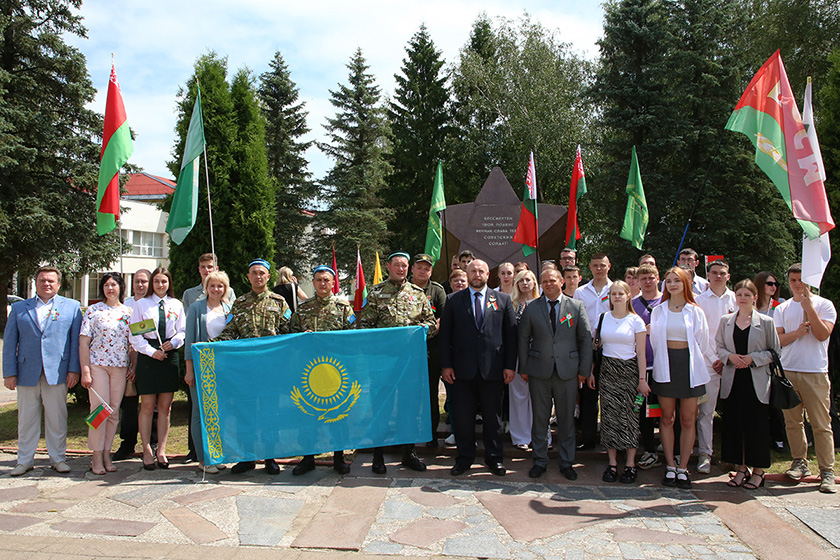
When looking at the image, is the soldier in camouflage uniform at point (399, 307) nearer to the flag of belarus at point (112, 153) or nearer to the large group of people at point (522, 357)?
the large group of people at point (522, 357)

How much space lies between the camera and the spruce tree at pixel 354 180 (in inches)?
1155

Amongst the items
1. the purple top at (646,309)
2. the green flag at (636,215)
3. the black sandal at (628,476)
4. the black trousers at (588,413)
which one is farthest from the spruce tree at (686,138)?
the black sandal at (628,476)

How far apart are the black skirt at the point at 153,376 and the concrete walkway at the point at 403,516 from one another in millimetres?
748

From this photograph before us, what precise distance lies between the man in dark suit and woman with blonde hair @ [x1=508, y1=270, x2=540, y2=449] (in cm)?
50

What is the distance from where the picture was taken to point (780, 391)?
499cm

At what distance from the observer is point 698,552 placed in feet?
12.4

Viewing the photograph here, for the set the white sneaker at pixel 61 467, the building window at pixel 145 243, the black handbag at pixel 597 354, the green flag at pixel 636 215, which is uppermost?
the building window at pixel 145 243

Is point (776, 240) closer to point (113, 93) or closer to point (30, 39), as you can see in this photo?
point (113, 93)

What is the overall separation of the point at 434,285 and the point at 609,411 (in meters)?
2.20

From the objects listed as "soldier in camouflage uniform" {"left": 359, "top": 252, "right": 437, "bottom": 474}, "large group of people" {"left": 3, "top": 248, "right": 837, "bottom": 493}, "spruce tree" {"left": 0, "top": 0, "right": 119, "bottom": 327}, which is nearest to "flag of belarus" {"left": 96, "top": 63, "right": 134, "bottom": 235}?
"large group of people" {"left": 3, "top": 248, "right": 837, "bottom": 493}

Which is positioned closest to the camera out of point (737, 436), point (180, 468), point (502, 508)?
point (502, 508)

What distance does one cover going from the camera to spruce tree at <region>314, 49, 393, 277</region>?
29.3 meters

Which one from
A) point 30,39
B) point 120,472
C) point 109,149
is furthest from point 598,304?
point 30,39

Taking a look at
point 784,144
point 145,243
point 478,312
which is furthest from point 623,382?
point 145,243
